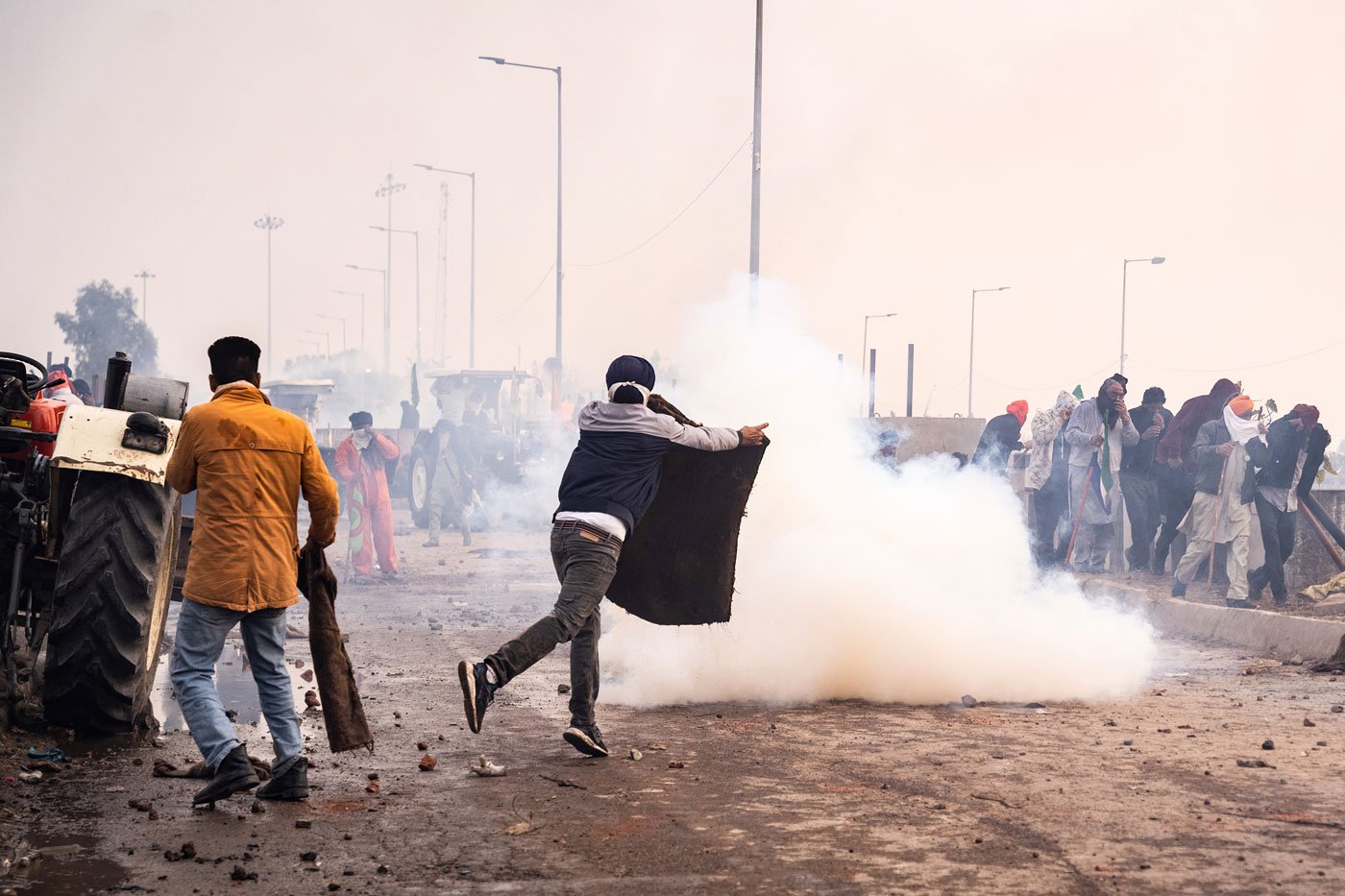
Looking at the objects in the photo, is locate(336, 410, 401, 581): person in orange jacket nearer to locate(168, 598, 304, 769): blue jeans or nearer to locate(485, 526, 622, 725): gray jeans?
locate(485, 526, 622, 725): gray jeans

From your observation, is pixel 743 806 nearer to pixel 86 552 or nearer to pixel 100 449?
pixel 86 552

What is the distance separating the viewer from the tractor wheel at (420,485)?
24.7 m

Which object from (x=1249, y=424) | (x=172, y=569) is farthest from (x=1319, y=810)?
(x=1249, y=424)

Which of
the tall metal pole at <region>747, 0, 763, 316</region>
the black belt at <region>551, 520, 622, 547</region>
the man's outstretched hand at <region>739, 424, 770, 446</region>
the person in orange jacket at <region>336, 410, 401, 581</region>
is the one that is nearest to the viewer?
the black belt at <region>551, 520, 622, 547</region>

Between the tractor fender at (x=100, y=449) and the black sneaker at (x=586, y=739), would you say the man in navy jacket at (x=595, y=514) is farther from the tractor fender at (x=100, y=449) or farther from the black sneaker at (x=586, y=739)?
the tractor fender at (x=100, y=449)

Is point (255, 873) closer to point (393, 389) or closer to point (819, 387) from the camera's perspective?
point (819, 387)

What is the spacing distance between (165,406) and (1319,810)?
5.64 meters

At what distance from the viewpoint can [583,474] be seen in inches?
268

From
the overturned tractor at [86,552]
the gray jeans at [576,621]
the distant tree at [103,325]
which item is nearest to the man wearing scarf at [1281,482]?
the gray jeans at [576,621]

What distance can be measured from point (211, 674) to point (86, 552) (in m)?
1.11

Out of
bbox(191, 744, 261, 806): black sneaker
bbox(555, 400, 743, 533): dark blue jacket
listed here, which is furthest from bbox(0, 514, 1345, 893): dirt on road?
bbox(555, 400, 743, 533): dark blue jacket

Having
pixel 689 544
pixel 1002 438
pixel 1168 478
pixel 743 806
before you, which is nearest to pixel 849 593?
pixel 689 544

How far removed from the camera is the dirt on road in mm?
4590

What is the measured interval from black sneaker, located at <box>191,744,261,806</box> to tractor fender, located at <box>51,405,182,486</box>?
1647 millimetres
